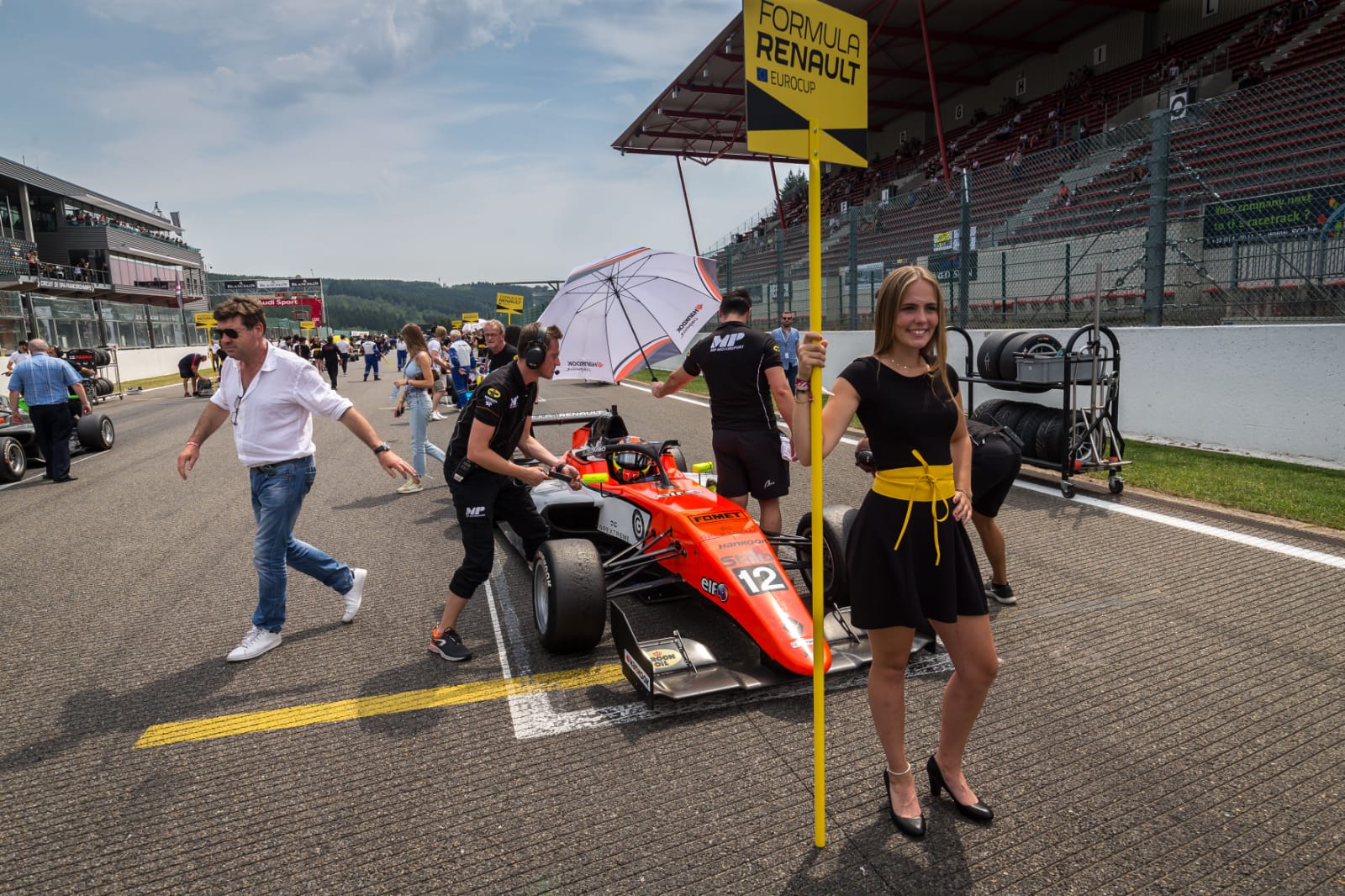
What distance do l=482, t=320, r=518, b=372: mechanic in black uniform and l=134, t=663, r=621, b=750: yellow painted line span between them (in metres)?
3.81

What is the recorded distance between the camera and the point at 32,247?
47094 millimetres

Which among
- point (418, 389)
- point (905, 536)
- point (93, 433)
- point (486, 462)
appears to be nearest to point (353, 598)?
point (486, 462)

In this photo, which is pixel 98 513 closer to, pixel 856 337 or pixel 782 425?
pixel 782 425

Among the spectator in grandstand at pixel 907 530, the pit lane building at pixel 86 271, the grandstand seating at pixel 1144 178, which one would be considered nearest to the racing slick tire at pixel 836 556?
the spectator in grandstand at pixel 907 530

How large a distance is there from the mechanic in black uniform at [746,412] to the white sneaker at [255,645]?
2642 mm

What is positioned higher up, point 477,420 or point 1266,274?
point 1266,274

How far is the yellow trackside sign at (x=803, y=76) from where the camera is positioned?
7.70 ft

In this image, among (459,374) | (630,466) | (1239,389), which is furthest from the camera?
(459,374)

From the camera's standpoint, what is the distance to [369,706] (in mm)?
3508

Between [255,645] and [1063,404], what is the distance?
20.2 ft

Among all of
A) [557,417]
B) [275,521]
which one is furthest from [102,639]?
[557,417]

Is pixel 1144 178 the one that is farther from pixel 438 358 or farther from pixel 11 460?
pixel 11 460

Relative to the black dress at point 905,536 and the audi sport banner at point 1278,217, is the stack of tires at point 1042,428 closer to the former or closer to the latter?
the audi sport banner at point 1278,217

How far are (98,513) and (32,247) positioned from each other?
53015mm
